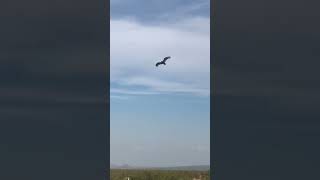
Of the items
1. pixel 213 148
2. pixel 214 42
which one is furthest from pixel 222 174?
pixel 214 42

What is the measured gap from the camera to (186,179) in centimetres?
10156

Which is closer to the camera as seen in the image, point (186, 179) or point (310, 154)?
point (310, 154)

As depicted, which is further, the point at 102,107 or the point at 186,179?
the point at 186,179

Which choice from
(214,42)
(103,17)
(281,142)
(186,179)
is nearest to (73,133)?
(103,17)

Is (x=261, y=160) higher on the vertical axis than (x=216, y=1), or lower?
lower

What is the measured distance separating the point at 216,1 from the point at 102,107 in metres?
4.76

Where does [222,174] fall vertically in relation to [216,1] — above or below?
below

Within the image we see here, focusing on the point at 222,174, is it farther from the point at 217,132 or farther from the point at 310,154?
the point at 310,154

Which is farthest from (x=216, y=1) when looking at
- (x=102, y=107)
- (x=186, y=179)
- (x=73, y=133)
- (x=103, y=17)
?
(x=186, y=179)

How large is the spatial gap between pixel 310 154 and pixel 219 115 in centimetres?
304

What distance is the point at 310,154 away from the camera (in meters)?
18.8

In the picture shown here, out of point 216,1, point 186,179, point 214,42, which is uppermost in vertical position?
point 216,1

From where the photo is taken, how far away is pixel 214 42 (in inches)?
738

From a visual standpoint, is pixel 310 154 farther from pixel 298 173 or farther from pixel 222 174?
pixel 222 174
